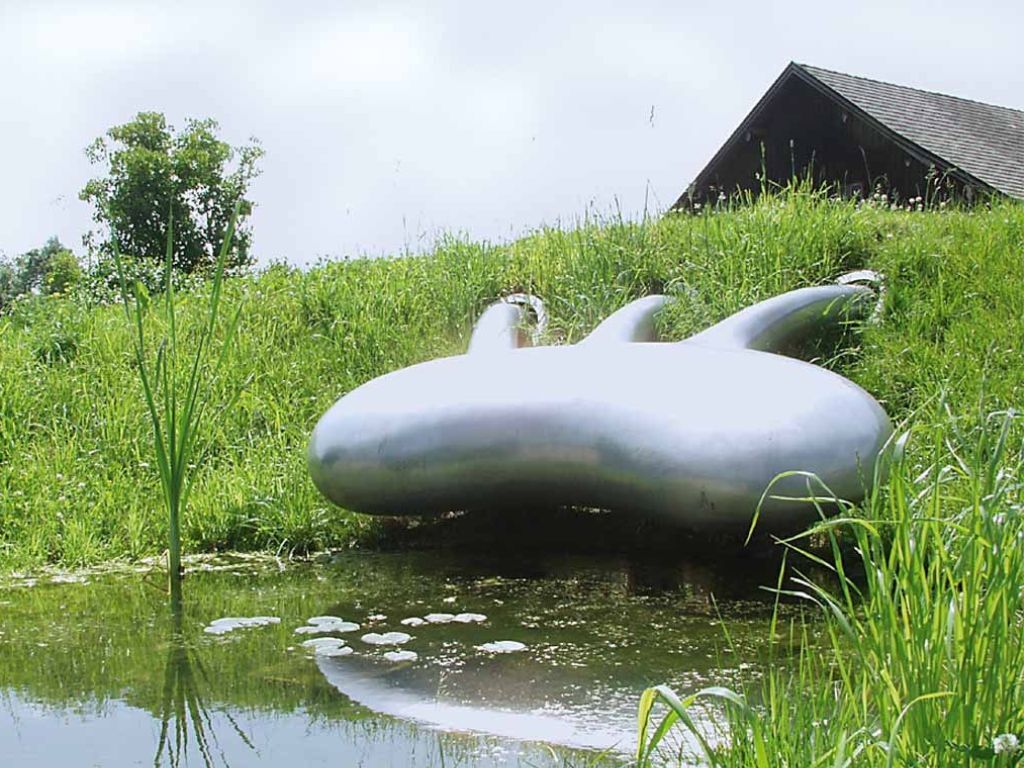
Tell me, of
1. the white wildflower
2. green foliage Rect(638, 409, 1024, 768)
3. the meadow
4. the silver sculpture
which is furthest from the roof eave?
the white wildflower

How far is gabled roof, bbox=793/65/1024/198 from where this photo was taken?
14.6 m

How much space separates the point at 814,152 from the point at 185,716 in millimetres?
13341

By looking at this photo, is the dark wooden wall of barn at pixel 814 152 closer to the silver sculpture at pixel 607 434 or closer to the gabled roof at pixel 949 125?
the gabled roof at pixel 949 125

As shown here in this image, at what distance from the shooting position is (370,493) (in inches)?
159

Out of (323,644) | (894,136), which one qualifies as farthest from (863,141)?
(323,644)

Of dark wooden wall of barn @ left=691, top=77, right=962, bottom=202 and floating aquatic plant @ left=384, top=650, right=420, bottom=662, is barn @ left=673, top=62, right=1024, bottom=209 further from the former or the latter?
floating aquatic plant @ left=384, top=650, right=420, bottom=662

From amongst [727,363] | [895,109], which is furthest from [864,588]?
[895,109]

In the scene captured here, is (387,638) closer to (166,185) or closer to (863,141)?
(863,141)

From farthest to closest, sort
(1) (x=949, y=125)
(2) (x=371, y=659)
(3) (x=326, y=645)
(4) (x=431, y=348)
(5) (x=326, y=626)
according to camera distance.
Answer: (1) (x=949, y=125)
(4) (x=431, y=348)
(5) (x=326, y=626)
(3) (x=326, y=645)
(2) (x=371, y=659)

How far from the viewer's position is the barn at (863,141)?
47.1 ft

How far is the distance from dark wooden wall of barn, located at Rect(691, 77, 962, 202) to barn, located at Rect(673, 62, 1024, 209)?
0.01 metres

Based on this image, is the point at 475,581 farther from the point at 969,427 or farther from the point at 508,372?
the point at 969,427

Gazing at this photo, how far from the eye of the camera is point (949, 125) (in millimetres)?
16750

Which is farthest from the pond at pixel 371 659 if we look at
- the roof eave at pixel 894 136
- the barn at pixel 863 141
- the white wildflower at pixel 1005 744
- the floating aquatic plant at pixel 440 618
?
the barn at pixel 863 141
